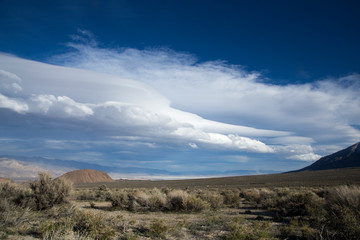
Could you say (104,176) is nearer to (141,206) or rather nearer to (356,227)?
(141,206)

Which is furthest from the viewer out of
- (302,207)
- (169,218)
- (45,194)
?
(45,194)

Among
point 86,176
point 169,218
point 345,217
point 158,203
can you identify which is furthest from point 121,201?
point 86,176

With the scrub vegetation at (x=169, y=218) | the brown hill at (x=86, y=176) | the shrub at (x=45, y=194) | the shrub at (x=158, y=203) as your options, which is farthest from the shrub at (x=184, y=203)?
the brown hill at (x=86, y=176)

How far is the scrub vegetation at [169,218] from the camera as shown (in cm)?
888

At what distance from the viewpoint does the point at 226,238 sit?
9.05 m

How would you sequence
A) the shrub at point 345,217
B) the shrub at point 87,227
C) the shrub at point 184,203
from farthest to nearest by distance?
the shrub at point 184,203 < the shrub at point 87,227 < the shrub at point 345,217

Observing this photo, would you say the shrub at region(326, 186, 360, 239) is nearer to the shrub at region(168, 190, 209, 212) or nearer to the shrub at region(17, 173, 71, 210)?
the shrub at region(168, 190, 209, 212)

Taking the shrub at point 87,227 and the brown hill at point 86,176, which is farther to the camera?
the brown hill at point 86,176

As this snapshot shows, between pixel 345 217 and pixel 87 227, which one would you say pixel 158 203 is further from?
pixel 345 217

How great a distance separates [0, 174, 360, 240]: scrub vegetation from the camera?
8.88 meters

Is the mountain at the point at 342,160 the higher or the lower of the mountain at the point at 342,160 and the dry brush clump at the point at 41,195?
the higher

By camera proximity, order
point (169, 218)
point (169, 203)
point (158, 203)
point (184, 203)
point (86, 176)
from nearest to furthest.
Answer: point (169, 218) → point (184, 203) → point (169, 203) → point (158, 203) → point (86, 176)

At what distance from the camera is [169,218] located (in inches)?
552

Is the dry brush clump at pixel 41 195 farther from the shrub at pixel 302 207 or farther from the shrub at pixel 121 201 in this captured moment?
the shrub at pixel 302 207
